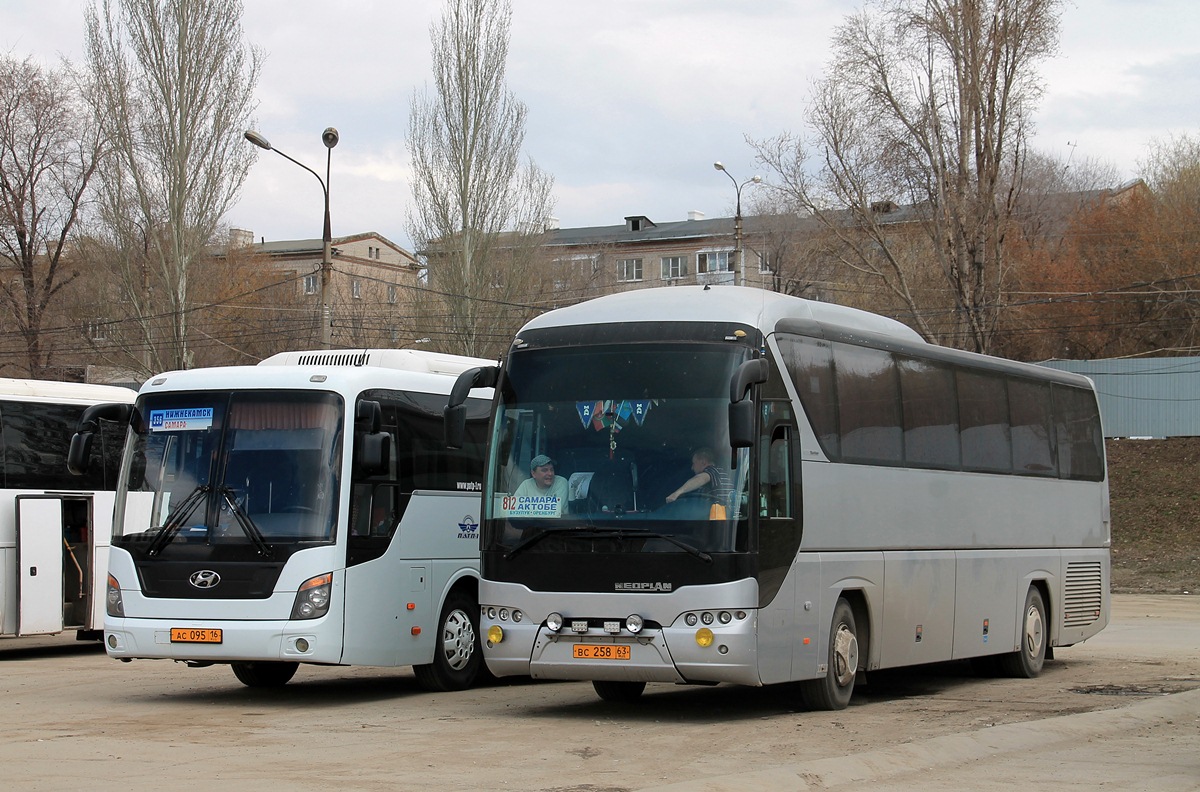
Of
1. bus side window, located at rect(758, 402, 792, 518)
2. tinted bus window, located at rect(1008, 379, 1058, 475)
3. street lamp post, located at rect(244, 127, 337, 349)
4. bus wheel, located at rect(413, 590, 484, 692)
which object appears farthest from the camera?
street lamp post, located at rect(244, 127, 337, 349)

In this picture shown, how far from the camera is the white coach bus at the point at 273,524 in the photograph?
41.8 ft

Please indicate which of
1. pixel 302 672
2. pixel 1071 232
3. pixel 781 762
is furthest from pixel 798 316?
pixel 1071 232

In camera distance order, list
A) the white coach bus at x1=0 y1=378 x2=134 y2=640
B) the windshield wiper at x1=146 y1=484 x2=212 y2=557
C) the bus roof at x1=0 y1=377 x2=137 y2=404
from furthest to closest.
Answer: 1. the bus roof at x1=0 y1=377 x2=137 y2=404
2. the white coach bus at x1=0 y1=378 x2=134 y2=640
3. the windshield wiper at x1=146 y1=484 x2=212 y2=557

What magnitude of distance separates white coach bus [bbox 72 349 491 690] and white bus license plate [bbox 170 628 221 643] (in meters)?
0.02

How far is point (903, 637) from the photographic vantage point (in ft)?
44.6

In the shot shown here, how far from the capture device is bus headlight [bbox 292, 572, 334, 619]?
1269 centimetres

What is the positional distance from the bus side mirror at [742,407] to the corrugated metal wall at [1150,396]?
35.9 meters

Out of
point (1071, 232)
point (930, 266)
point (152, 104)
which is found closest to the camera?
point (152, 104)

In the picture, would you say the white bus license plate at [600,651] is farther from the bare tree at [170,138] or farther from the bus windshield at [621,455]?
the bare tree at [170,138]

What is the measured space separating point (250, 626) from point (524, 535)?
2654mm

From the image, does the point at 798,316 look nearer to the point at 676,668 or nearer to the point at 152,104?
the point at 676,668

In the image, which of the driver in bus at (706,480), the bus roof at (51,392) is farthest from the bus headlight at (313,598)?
the bus roof at (51,392)

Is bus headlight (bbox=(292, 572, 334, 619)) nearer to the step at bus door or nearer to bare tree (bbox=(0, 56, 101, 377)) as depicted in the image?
the step at bus door

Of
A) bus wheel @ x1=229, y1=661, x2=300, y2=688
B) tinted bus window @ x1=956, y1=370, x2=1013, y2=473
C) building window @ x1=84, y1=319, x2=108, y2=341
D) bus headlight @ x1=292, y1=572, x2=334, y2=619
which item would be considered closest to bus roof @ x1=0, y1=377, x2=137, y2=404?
bus wheel @ x1=229, y1=661, x2=300, y2=688
